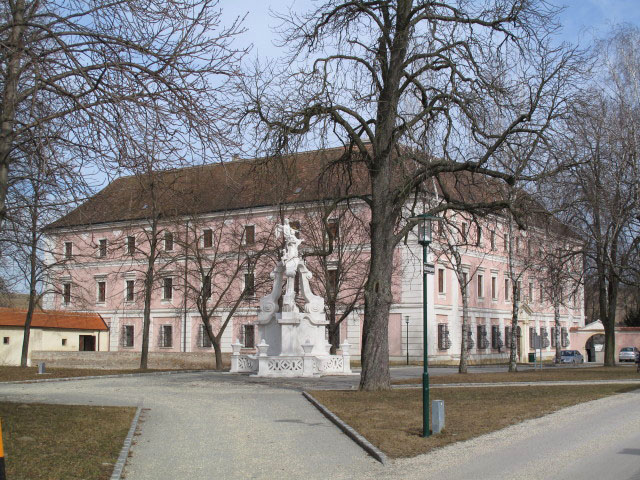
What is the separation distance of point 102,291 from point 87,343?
23.0ft

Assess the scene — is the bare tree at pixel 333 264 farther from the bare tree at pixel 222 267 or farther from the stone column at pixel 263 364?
the stone column at pixel 263 364

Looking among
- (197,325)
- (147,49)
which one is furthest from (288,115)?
(197,325)

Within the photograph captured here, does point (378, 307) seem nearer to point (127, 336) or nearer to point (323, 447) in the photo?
point (323, 447)

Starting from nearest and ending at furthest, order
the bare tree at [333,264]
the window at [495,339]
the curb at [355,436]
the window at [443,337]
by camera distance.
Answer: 1. the curb at [355,436]
2. the bare tree at [333,264]
3. the window at [443,337]
4. the window at [495,339]

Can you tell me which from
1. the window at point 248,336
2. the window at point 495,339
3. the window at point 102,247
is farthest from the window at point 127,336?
the window at point 102,247

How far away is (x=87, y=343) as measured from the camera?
57875 millimetres

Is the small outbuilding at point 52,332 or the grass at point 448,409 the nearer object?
the grass at point 448,409

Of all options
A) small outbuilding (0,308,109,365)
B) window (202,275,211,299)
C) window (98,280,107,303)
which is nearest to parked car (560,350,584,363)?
window (202,275,211,299)

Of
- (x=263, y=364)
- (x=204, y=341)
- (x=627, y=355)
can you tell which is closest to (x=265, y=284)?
(x=263, y=364)

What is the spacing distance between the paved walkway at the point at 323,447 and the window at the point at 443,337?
3330cm

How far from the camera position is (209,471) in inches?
412

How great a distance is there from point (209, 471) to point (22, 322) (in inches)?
1606

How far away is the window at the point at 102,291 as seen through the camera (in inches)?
2491

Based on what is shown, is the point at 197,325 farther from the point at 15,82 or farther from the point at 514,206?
the point at 15,82
